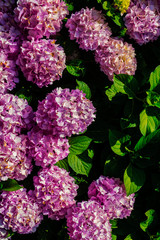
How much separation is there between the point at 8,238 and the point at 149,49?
1.62 metres

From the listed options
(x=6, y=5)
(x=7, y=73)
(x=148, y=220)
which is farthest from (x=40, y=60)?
(x=148, y=220)

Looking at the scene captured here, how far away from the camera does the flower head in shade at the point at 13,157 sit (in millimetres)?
1666

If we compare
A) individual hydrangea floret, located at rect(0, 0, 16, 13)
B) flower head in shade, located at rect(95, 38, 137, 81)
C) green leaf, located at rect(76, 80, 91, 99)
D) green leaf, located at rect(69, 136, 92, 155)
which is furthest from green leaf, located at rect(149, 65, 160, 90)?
individual hydrangea floret, located at rect(0, 0, 16, 13)

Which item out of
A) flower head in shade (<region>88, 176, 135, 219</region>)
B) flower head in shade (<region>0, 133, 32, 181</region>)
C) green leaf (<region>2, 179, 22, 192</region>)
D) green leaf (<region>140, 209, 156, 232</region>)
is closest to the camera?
flower head in shade (<region>0, 133, 32, 181</region>)

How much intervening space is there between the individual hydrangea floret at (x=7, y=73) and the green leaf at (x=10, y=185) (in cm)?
53

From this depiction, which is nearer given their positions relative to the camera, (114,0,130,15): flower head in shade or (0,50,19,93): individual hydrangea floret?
(0,50,19,93): individual hydrangea floret

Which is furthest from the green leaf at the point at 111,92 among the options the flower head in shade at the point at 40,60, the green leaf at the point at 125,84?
the flower head in shade at the point at 40,60

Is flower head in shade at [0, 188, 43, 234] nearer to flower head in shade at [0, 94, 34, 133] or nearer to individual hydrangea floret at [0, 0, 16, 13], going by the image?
flower head in shade at [0, 94, 34, 133]

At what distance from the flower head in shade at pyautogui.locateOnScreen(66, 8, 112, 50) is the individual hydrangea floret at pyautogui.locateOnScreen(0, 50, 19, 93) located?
16.7 inches

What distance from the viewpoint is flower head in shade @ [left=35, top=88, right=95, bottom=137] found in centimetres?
169

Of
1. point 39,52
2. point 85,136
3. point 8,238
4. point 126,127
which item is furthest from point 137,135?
point 8,238

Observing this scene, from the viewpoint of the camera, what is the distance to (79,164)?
1989mm

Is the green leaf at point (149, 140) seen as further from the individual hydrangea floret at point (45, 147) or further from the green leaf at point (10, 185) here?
the green leaf at point (10, 185)

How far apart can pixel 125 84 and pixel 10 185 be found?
3.03 feet
